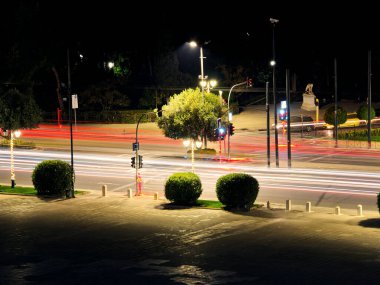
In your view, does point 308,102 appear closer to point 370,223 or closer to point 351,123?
point 351,123

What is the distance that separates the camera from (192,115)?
55.6 metres

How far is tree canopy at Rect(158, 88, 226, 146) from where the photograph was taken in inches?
2189

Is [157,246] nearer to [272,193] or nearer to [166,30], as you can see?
[272,193]

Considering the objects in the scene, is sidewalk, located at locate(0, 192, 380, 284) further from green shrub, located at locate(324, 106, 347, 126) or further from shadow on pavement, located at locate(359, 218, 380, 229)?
green shrub, located at locate(324, 106, 347, 126)

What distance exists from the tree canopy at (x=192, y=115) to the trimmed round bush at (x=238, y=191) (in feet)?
70.9

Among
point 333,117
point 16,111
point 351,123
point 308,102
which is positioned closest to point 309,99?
point 308,102

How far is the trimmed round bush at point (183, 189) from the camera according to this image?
34969 mm

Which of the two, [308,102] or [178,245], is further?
[308,102]

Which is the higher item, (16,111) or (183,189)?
(16,111)

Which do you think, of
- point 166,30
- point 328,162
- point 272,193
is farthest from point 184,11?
point 272,193

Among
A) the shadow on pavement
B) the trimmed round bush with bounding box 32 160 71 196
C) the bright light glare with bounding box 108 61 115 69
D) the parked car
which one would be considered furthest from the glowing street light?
the shadow on pavement

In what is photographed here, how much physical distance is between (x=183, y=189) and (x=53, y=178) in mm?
6908

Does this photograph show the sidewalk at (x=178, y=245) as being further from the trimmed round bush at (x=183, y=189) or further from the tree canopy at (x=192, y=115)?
the tree canopy at (x=192, y=115)

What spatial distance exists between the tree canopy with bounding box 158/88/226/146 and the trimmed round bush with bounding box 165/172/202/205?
804 inches
